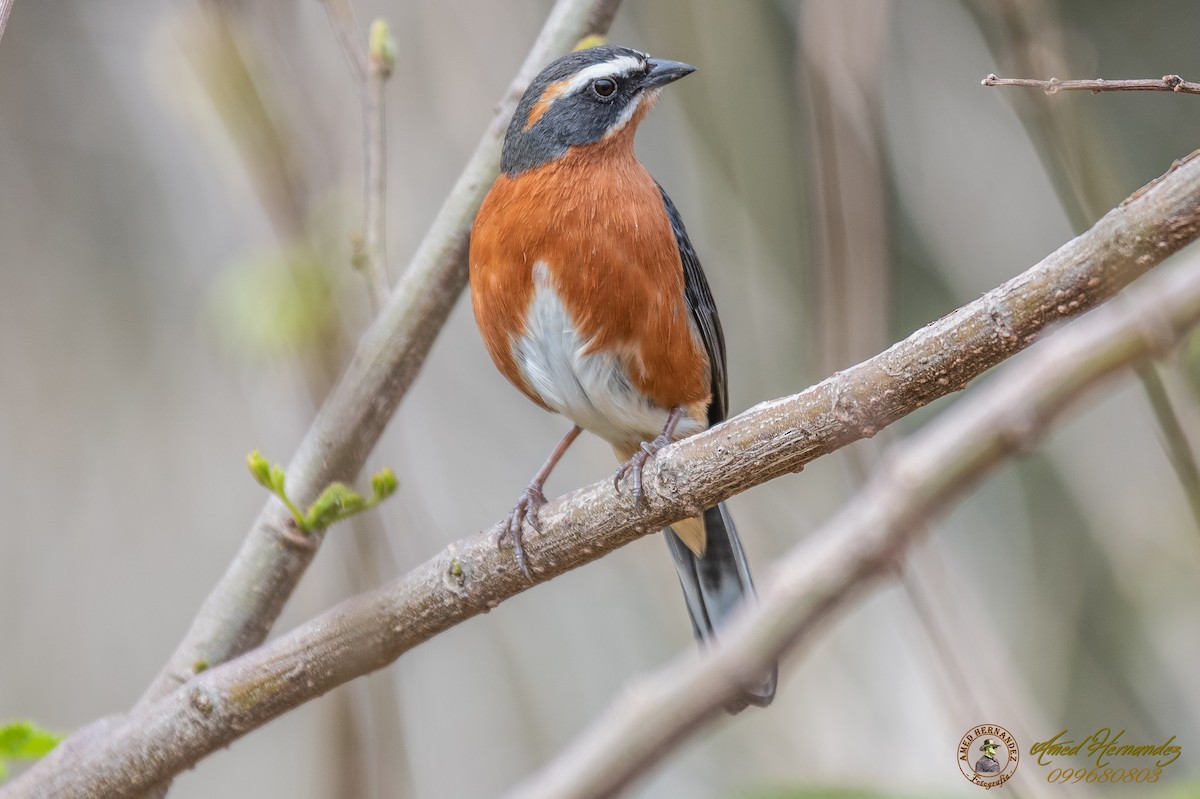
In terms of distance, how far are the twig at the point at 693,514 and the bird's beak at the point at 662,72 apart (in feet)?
6.26

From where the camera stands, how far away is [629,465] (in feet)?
9.18

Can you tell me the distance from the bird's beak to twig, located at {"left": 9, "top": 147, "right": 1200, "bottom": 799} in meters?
1.91

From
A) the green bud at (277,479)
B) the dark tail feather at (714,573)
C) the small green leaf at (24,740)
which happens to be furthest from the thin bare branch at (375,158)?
the dark tail feather at (714,573)

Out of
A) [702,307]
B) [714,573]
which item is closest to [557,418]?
[714,573]

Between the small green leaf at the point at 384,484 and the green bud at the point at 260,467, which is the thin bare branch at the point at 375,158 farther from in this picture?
the small green leaf at the point at 384,484

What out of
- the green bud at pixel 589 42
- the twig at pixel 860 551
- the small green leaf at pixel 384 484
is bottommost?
the twig at pixel 860 551

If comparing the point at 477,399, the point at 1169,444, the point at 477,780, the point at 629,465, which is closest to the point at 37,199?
the point at 477,399

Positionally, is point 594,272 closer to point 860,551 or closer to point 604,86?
point 604,86

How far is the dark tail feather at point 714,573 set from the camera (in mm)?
4352

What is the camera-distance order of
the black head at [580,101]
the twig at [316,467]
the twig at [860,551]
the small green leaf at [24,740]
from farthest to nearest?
1. the black head at [580,101]
2. the twig at [316,467]
3. the small green leaf at [24,740]
4. the twig at [860,551]

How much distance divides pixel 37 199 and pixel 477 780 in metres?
5.06

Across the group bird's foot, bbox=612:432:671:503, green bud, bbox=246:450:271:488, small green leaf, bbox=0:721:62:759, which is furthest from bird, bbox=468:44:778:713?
small green leaf, bbox=0:721:62:759

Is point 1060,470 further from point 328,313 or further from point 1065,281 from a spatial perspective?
point 328,313

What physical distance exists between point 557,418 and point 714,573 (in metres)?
3.28
